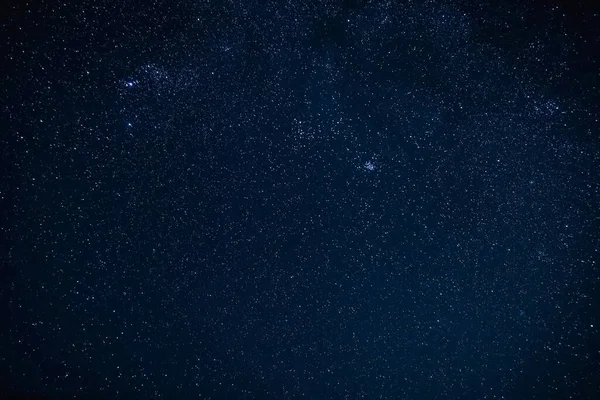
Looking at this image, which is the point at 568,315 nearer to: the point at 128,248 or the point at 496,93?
the point at 496,93

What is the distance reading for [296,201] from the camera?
3.99ft

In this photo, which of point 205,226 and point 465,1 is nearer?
point 465,1

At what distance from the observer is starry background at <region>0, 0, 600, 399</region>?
1146 millimetres

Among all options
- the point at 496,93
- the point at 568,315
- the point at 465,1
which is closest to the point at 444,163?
the point at 496,93

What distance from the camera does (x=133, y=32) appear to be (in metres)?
1.15

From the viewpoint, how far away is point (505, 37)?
112cm

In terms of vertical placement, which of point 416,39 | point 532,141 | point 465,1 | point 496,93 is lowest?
point 532,141

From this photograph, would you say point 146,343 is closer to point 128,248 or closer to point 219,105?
point 128,248

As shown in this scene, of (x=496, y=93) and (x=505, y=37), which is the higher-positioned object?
(x=505, y=37)

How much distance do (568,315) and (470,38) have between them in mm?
1159

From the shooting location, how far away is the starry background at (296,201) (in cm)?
115

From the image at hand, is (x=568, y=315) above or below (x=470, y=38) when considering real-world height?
below

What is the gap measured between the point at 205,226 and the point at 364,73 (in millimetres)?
864

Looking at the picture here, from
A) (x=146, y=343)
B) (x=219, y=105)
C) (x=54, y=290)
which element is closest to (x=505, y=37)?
(x=219, y=105)
